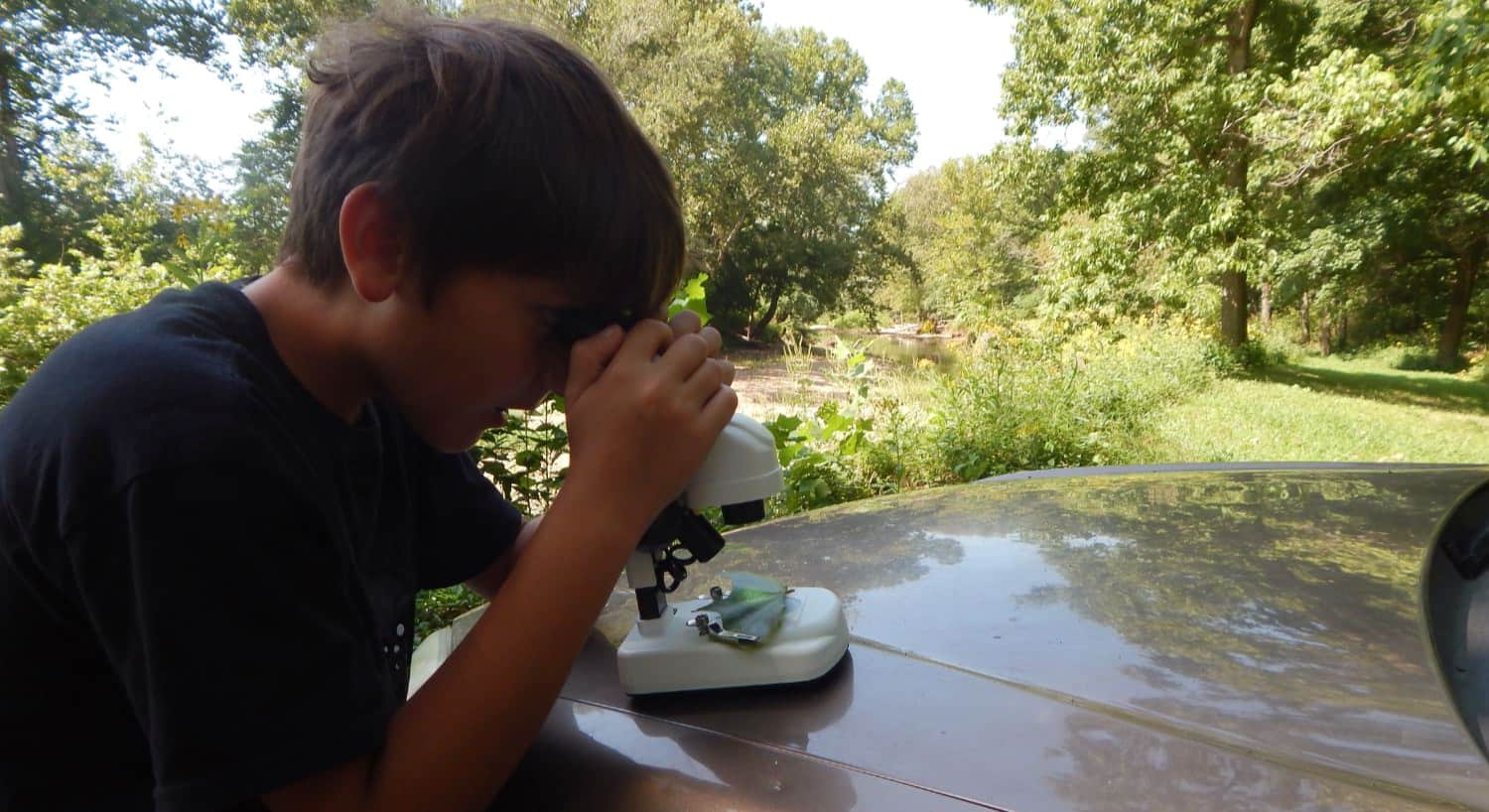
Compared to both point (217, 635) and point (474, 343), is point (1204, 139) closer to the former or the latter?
point (474, 343)

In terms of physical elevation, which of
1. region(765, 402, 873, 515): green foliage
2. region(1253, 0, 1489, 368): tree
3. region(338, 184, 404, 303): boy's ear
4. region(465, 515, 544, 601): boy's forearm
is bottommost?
region(765, 402, 873, 515): green foliage

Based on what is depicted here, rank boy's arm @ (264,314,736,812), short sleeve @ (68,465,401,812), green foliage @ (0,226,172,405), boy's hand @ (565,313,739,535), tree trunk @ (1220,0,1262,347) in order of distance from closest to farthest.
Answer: short sleeve @ (68,465,401,812), boy's arm @ (264,314,736,812), boy's hand @ (565,313,739,535), green foliage @ (0,226,172,405), tree trunk @ (1220,0,1262,347)

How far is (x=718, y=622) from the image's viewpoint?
996 mm

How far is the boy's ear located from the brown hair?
16 millimetres

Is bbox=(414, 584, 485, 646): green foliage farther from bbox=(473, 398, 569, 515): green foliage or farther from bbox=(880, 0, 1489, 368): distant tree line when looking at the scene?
bbox=(880, 0, 1489, 368): distant tree line

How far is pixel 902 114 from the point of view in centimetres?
2603

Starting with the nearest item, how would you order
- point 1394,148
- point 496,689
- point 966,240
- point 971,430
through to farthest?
point 496,689 < point 971,430 < point 1394,148 < point 966,240

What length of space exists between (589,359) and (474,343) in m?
0.14

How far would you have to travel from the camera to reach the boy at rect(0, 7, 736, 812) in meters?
0.68

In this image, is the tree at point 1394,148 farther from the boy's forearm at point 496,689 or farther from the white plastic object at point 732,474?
the boy's forearm at point 496,689

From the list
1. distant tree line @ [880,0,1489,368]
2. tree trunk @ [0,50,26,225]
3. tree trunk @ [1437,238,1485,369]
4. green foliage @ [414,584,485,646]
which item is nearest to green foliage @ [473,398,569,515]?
green foliage @ [414,584,485,646]

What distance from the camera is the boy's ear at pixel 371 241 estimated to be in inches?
35.6

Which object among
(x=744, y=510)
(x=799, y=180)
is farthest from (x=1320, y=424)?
(x=799, y=180)

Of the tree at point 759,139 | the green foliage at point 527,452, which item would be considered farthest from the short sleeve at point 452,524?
the tree at point 759,139
